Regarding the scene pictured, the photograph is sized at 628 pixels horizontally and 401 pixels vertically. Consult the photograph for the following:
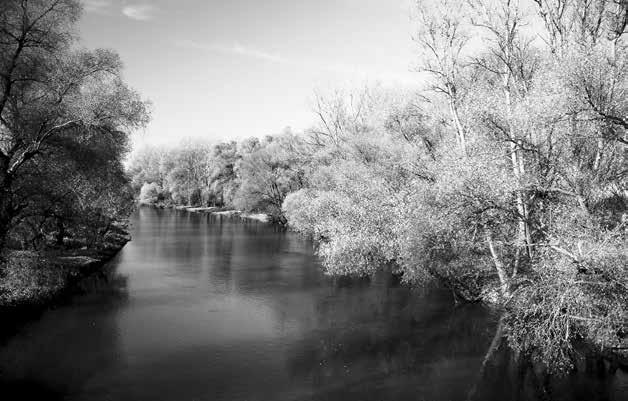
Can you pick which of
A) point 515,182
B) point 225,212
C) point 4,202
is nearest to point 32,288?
point 4,202

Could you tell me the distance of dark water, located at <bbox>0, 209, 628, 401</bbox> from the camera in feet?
48.5

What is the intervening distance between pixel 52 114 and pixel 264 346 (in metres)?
13.2

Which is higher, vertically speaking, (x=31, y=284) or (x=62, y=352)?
(x=31, y=284)

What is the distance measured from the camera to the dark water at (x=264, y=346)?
1478 centimetres

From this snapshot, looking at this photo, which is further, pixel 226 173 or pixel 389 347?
pixel 226 173

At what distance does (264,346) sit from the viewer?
728 inches

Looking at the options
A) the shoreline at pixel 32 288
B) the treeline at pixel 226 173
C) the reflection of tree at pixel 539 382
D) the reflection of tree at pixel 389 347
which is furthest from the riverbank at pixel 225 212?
the reflection of tree at pixel 539 382

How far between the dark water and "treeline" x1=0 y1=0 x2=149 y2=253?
551 centimetres

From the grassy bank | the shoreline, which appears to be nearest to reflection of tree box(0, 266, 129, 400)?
the shoreline

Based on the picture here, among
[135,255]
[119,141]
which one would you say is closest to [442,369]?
[119,141]

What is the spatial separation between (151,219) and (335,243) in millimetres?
54366

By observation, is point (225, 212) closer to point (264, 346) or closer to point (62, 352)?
point (62, 352)

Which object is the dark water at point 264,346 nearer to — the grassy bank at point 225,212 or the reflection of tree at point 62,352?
the reflection of tree at point 62,352

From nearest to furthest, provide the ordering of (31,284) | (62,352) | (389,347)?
(62,352) → (389,347) → (31,284)
